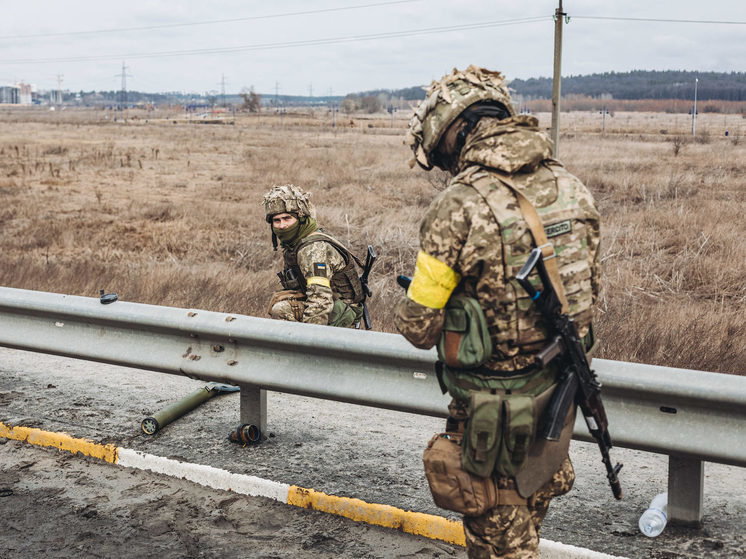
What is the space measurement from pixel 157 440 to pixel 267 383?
34.2 inches

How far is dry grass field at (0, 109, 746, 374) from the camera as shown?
22.6 ft

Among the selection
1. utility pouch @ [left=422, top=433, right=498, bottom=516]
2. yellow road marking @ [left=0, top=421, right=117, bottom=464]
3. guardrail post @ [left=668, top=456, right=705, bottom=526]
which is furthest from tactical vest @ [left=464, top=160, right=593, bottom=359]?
yellow road marking @ [left=0, top=421, right=117, bottom=464]

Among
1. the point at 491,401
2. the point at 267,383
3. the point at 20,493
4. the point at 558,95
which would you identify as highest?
the point at 558,95

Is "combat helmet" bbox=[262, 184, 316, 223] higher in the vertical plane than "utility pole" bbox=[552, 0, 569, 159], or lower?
lower

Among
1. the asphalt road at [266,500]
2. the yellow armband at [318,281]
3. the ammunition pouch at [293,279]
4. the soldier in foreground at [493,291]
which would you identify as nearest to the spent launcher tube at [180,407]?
the asphalt road at [266,500]

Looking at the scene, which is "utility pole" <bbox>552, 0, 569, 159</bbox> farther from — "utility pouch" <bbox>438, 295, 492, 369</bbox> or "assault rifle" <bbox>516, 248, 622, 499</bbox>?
"utility pouch" <bbox>438, 295, 492, 369</bbox>

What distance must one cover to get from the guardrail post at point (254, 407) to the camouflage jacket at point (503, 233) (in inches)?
76.9

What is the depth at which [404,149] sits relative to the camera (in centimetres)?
2909

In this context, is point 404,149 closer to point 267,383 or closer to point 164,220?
point 164,220

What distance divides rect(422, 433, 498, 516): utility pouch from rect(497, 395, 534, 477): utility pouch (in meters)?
0.09

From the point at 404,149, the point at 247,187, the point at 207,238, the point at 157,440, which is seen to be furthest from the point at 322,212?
the point at 404,149

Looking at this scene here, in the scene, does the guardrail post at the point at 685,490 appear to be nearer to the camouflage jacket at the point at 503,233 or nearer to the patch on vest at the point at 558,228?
the camouflage jacket at the point at 503,233

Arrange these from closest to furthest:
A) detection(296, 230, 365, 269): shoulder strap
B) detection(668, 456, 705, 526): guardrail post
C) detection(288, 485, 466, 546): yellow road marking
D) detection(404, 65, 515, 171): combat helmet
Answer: detection(404, 65, 515, 171): combat helmet, detection(668, 456, 705, 526): guardrail post, detection(288, 485, 466, 546): yellow road marking, detection(296, 230, 365, 269): shoulder strap

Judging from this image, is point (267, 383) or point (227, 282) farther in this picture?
point (227, 282)
